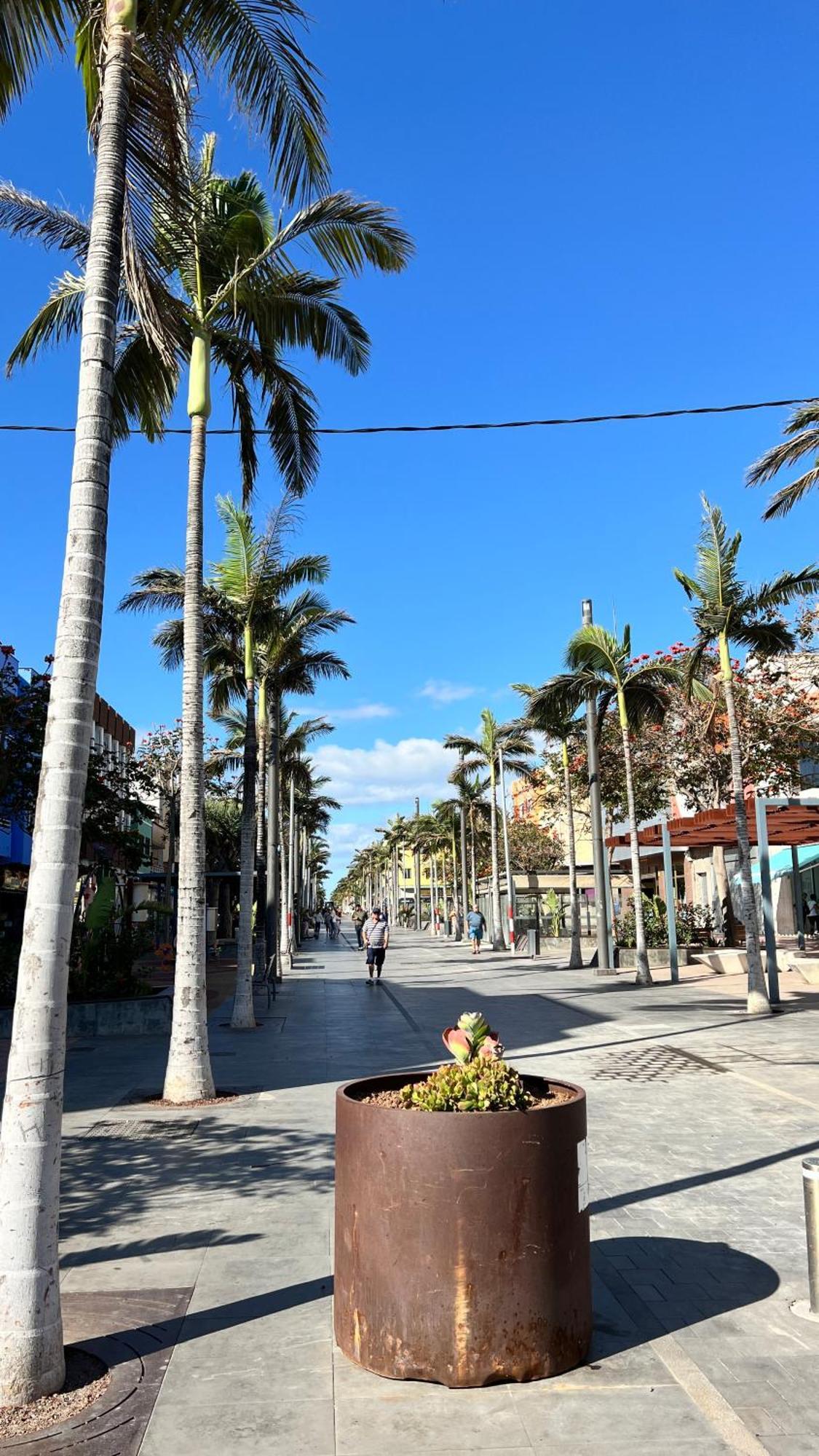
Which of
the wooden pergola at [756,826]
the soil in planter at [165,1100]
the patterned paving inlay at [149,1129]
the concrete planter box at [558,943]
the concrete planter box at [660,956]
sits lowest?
the patterned paving inlay at [149,1129]

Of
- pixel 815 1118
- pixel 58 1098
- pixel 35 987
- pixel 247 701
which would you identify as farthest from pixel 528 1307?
pixel 247 701

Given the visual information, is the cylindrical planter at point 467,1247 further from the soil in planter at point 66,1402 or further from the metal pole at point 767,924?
the metal pole at point 767,924

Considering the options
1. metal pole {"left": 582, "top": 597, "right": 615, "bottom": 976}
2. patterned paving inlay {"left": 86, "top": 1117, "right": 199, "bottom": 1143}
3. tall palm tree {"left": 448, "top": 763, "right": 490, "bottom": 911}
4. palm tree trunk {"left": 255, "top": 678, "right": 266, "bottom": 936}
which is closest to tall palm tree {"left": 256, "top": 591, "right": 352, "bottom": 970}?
palm tree trunk {"left": 255, "top": 678, "right": 266, "bottom": 936}

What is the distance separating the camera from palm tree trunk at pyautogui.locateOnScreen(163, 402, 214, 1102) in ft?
32.7

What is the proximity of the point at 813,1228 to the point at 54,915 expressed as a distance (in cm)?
350

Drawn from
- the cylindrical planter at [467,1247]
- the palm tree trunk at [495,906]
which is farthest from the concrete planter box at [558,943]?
the cylindrical planter at [467,1247]

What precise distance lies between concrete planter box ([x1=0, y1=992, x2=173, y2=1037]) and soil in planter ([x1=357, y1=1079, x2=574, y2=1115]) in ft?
37.9

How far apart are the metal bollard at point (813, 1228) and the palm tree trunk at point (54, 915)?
3.12 metres

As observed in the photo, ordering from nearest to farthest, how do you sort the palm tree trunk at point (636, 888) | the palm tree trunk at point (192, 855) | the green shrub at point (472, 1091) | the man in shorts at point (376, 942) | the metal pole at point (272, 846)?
the green shrub at point (472, 1091)
the palm tree trunk at point (192, 855)
the palm tree trunk at point (636, 888)
the metal pole at point (272, 846)
the man in shorts at point (376, 942)

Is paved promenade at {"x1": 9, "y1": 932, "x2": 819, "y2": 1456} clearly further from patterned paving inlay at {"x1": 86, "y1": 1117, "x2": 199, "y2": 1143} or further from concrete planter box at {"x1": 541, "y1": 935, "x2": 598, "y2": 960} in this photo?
concrete planter box at {"x1": 541, "y1": 935, "x2": 598, "y2": 960}

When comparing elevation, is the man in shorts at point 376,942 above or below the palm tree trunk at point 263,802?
below

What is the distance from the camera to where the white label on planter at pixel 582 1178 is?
4090 millimetres

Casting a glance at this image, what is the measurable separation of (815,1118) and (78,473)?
7.57 m

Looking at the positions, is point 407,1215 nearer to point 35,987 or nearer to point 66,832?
point 35,987
